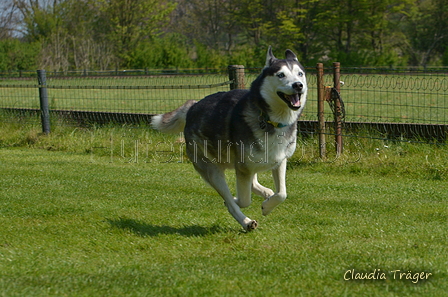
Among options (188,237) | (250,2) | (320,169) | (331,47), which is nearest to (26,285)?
(188,237)

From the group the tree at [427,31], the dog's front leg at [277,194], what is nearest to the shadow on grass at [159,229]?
the dog's front leg at [277,194]

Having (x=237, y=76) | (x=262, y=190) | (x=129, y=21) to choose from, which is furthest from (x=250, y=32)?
(x=262, y=190)

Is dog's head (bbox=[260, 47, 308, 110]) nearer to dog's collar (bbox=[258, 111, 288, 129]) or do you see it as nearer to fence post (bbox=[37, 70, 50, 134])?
dog's collar (bbox=[258, 111, 288, 129])

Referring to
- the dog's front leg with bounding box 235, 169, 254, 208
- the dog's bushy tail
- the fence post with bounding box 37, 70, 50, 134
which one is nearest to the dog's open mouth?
the dog's front leg with bounding box 235, 169, 254, 208

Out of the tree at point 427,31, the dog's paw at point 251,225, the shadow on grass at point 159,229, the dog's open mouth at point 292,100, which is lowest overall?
the shadow on grass at point 159,229

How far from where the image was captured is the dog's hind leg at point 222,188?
4930 mm

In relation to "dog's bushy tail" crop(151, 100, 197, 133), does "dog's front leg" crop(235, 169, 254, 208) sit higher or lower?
lower

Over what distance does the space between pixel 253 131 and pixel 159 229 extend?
1.33 metres

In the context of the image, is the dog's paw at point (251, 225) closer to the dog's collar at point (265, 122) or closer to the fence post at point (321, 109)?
the dog's collar at point (265, 122)

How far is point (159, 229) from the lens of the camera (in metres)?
5.17

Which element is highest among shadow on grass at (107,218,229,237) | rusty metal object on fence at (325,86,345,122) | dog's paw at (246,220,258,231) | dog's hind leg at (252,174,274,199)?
rusty metal object on fence at (325,86,345,122)

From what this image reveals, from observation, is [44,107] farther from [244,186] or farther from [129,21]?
[129,21]

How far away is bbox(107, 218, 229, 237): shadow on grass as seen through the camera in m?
5.02

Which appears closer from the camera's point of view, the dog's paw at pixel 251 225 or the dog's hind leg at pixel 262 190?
the dog's paw at pixel 251 225
